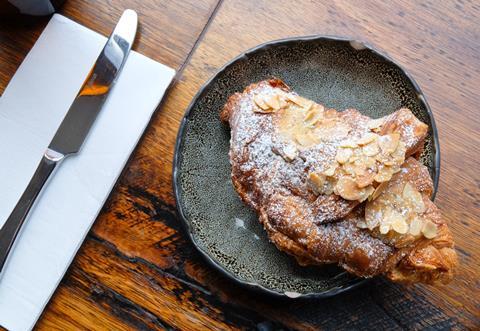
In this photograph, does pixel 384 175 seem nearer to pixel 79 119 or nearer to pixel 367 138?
pixel 367 138

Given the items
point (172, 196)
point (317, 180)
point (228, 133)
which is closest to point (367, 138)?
point (317, 180)

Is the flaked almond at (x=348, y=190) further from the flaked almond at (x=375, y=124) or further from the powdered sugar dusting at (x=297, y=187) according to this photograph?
the flaked almond at (x=375, y=124)

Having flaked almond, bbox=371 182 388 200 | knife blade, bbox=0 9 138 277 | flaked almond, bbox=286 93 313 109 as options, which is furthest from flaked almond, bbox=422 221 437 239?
knife blade, bbox=0 9 138 277

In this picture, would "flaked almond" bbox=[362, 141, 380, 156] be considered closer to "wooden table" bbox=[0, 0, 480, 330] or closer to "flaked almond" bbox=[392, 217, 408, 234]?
"flaked almond" bbox=[392, 217, 408, 234]

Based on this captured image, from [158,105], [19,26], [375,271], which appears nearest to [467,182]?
[375,271]

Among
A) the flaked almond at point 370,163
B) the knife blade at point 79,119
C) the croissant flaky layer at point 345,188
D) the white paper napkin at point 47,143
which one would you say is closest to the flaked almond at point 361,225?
the croissant flaky layer at point 345,188

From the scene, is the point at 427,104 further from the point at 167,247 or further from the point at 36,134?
the point at 36,134
